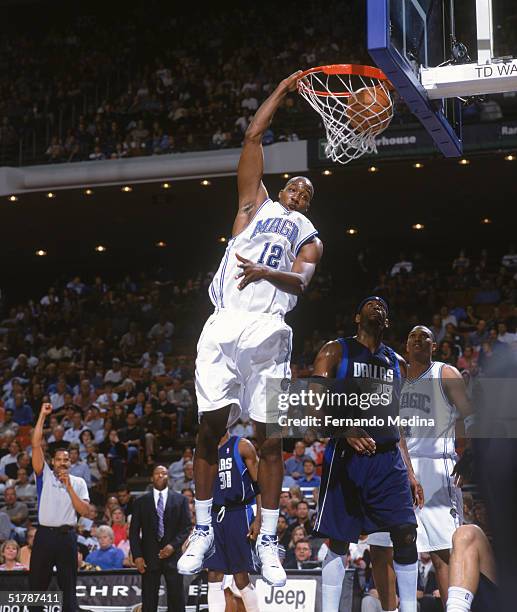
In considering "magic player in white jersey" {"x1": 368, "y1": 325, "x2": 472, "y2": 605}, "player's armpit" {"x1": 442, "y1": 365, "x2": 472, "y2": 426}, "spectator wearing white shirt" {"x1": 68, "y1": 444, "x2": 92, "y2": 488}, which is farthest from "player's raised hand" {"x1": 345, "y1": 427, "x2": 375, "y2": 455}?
"spectator wearing white shirt" {"x1": 68, "y1": 444, "x2": 92, "y2": 488}

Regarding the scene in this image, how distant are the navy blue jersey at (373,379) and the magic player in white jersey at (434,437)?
1.96ft

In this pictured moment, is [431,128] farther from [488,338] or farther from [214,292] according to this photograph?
[488,338]

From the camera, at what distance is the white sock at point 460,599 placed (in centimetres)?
521

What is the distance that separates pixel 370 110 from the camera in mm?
6887

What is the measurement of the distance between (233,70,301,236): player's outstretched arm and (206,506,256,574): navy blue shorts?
10.4 ft

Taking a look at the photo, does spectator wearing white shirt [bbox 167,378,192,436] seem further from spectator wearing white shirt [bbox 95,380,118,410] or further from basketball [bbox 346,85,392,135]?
basketball [bbox 346,85,392,135]

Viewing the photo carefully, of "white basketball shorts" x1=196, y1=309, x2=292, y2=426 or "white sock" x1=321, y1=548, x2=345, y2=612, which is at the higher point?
"white basketball shorts" x1=196, y1=309, x2=292, y2=426

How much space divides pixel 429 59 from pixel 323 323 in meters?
13.5

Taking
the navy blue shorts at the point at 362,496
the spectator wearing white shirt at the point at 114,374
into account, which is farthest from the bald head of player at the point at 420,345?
the spectator wearing white shirt at the point at 114,374

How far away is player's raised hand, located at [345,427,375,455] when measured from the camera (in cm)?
644

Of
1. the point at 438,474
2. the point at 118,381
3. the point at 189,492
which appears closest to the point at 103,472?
the point at 189,492

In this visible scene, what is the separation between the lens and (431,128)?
22.8 ft

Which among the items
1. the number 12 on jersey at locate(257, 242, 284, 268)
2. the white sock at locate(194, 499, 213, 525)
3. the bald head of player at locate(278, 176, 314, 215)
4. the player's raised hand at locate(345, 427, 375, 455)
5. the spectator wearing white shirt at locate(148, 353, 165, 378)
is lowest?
the white sock at locate(194, 499, 213, 525)

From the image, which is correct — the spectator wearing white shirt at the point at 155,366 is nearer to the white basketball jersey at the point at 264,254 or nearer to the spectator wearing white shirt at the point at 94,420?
the spectator wearing white shirt at the point at 94,420
